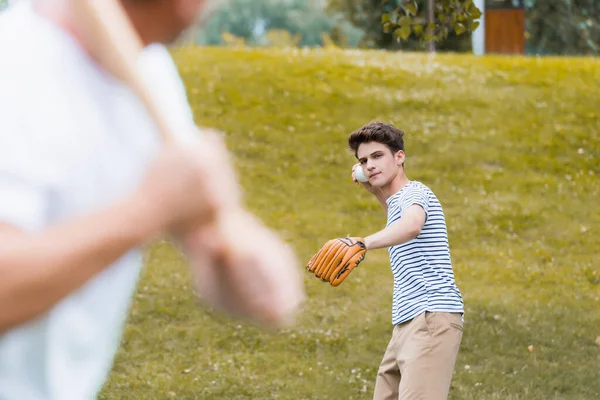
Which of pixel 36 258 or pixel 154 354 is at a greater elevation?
pixel 36 258

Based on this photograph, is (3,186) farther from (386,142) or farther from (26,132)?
(386,142)

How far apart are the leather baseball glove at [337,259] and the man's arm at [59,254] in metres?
2.90

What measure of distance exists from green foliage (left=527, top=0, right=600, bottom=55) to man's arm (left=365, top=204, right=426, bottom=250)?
20600 millimetres

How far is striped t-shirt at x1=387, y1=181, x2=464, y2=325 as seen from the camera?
14.0ft

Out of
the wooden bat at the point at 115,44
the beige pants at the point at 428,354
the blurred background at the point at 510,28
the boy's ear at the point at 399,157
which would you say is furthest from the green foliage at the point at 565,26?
the wooden bat at the point at 115,44

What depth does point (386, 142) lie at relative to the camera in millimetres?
4414

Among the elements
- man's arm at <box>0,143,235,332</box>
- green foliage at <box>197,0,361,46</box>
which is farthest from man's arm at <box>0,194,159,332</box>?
green foliage at <box>197,0,361,46</box>

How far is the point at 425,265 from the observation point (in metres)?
4.27

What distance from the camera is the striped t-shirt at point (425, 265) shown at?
4258 mm

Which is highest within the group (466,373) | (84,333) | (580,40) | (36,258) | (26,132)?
(580,40)

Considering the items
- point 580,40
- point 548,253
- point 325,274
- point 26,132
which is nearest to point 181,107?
point 26,132

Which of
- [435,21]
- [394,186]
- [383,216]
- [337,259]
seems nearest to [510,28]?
[383,216]

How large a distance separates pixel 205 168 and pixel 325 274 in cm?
295

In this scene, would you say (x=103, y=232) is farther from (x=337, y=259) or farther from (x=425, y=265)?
(x=425, y=265)
